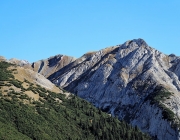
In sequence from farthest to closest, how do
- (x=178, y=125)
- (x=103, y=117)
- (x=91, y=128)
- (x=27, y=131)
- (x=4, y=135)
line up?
1. (x=178, y=125)
2. (x=103, y=117)
3. (x=91, y=128)
4. (x=27, y=131)
5. (x=4, y=135)

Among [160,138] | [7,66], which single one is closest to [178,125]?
[160,138]

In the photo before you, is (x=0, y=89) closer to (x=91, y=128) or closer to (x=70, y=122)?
(x=70, y=122)

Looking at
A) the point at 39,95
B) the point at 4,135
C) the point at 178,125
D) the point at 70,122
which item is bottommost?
the point at 4,135

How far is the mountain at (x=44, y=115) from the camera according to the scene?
11925 centimetres

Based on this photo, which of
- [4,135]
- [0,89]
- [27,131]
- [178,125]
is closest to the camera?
[4,135]

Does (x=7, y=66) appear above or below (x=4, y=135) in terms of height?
above

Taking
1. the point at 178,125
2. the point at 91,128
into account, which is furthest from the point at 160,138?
the point at 91,128

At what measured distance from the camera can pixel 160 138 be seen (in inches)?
7849

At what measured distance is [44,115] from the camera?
445ft

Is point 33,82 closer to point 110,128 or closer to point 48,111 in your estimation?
point 48,111

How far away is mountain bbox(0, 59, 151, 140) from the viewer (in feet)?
391

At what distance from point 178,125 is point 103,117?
169 feet

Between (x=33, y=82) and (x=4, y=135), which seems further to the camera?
(x=33, y=82)

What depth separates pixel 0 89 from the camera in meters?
138
